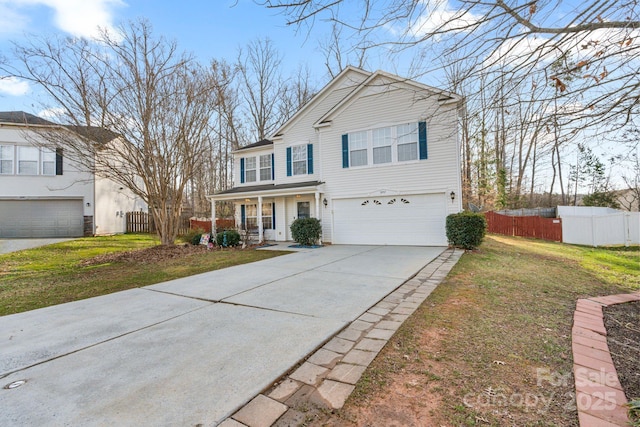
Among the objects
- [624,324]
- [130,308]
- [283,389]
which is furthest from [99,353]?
[624,324]

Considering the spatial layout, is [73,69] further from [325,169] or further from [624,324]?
[624,324]

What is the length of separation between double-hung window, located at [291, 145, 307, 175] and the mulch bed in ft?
36.4

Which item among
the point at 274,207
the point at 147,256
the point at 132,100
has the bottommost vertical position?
the point at 147,256

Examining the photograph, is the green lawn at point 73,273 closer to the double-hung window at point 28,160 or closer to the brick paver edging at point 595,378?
the brick paver edging at point 595,378

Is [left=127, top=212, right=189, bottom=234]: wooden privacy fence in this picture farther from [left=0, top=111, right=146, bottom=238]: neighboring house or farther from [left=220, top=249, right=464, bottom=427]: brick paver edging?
[left=220, top=249, right=464, bottom=427]: brick paver edging

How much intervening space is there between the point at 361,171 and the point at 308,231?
10.6ft

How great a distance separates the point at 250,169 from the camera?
15.5 m

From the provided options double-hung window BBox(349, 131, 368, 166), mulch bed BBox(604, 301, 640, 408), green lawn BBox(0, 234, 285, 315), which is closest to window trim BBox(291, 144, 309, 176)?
double-hung window BBox(349, 131, 368, 166)

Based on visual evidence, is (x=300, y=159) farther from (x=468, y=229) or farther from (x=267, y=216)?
(x=468, y=229)

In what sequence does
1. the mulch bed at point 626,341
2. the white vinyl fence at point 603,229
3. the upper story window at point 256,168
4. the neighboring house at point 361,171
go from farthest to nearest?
the upper story window at point 256,168 → the white vinyl fence at point 603,229 → the neighboring house at point 361,171 → the mulch bed at point 626,341

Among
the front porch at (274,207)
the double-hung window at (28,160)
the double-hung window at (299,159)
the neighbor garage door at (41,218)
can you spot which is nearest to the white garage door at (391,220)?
the front porch at (274,207)

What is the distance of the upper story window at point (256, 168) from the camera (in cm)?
1488

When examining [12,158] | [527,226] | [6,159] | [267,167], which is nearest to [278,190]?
[267,167]

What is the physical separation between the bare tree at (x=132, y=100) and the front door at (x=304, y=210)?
4.94 metres
